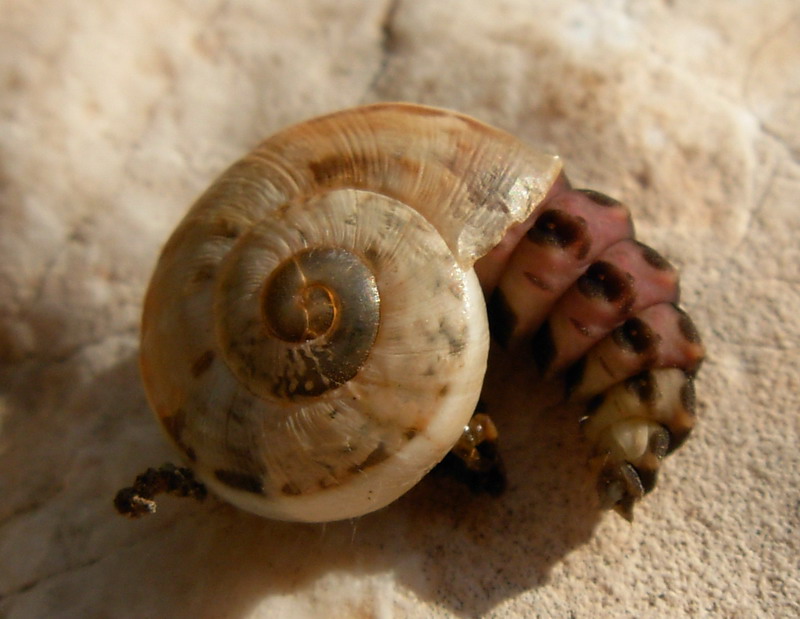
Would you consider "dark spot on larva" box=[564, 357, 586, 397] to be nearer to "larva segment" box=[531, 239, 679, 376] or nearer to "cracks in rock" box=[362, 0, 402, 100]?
"larva segment" box=[531, 239, 679, 376]

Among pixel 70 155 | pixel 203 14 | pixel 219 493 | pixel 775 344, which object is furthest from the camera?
pixel 203 14

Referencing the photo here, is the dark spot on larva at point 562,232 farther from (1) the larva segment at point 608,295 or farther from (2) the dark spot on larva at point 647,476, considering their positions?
(2) the dark spot on larva at point 647,476

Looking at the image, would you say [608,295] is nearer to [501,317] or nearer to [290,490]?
[501,317]

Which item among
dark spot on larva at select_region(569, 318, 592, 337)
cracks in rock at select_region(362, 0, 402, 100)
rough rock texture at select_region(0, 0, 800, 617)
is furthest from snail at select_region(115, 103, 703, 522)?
cracks in rock at select_region(362, 0, 402, 100)

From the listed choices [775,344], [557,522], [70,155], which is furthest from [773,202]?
[70,155]

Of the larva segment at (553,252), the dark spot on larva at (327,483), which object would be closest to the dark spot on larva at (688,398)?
the larva segment at (553,252)

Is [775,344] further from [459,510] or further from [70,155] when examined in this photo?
[70,155]

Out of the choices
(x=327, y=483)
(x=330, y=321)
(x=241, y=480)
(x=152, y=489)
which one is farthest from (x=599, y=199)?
(x=152, y=489)
